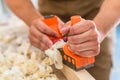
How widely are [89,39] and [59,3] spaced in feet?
1.51

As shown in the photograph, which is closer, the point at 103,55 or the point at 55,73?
the point at 55,73

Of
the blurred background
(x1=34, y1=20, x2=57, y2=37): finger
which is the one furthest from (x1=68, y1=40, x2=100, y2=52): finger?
the blurred background

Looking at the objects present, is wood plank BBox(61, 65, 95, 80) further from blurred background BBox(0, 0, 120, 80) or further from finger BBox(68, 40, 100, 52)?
blurred background BBox(0, 0, 120, 80)

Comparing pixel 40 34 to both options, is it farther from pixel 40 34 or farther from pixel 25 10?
pixel 25 10

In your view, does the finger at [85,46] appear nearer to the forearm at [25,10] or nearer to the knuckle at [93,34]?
the knuckle at [93,34]

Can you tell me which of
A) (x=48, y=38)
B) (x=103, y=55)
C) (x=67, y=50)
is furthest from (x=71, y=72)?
(x=103, y=55)

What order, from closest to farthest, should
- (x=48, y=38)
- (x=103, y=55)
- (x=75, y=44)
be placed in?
(x=75, y=44)
(x=48, y=38)
(x=103, y=55)

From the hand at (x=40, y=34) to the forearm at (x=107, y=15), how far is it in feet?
0.51

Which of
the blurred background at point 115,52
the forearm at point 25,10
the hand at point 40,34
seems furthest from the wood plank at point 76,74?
the blurred background at point 115,52

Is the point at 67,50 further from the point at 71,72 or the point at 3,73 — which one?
the point at 3,73

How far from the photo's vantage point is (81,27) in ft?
2.36

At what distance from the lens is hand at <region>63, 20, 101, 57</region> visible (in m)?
0.72

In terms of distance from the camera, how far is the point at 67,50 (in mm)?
745

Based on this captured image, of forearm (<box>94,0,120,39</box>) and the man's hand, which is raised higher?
forearm (<box>94,0,120,39</box>)
